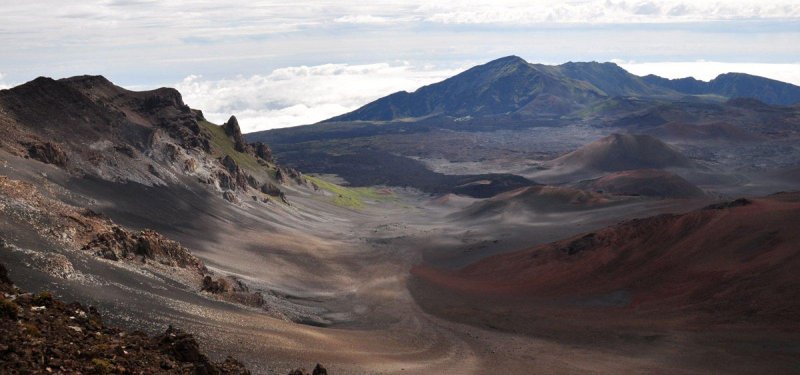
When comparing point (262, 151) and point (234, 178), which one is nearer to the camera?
point (234, 178)

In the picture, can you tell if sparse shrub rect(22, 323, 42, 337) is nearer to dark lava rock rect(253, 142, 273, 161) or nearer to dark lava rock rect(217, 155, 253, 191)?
dark lava rock rect(217, 155, 253, 191)

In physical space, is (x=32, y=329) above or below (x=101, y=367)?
above

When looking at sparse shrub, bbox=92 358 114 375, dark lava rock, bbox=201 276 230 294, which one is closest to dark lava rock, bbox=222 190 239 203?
dark lava rock, bbox=201 276 230 294

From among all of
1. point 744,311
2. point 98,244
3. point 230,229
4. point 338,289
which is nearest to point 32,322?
point 98,244

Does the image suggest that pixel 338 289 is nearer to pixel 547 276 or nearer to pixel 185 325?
pixel 547 276

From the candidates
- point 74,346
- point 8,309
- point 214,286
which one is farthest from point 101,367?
point 214,286

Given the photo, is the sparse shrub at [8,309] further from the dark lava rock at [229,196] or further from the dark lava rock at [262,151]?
the dark lava rock at [262,151]

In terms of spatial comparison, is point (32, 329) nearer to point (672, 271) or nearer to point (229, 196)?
point (672, 271)

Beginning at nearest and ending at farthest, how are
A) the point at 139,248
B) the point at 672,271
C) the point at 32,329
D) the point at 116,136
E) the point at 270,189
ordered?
the point at 32,329 → the point at 139,248 → the point at 672,271 → the point at 116,136 → the point at 270,189

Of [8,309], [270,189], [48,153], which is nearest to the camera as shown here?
[8,309]
